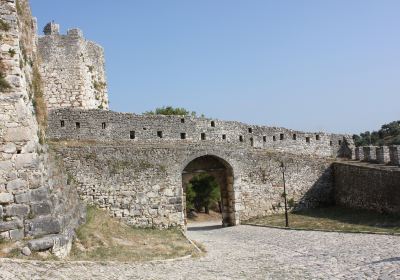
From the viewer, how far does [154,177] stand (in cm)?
2078

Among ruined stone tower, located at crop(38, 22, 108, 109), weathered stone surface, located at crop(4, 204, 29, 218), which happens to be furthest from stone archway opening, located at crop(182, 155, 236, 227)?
weathered stone surface, located at crop(4, 204, 29, 218)

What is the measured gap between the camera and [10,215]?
35.2 feet

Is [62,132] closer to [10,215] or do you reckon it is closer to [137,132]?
[137,132]

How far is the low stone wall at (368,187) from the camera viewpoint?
2098 cm

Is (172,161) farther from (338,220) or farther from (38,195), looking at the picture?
(38,195)

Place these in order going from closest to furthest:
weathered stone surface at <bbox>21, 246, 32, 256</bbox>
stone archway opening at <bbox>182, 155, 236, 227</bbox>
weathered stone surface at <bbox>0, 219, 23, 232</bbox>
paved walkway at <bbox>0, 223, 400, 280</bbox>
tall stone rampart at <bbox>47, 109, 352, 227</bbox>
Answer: paved walkway at <bbox>0, 223, 400, 280</bbox>
weathered stone surface at <bbox>21, 246, 32, 256</bbox>
weathered stone surface at <bbox>0, 219, 23, 232</bbox>
tall stone rampart at <bbox>47, 109, 352, 227</bbox>
stone archway opening at <bbox>182, 155, 236, 227</bbox>

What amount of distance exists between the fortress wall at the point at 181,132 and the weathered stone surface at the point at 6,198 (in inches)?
440

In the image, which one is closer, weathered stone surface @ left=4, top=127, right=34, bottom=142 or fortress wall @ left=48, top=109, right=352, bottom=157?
weathered stone surface @ left=4, top=127, right=34, bottom=142

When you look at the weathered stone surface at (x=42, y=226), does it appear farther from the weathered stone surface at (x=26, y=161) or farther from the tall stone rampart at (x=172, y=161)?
the tall stone rampart at (x=172, y=161)

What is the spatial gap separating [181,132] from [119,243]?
11.5m

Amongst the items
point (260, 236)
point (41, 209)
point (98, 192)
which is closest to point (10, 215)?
point (41, 209)

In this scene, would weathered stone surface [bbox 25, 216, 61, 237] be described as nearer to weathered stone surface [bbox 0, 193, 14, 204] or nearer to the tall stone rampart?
weathered stone surface [bbox 0, 193, 14, 204]

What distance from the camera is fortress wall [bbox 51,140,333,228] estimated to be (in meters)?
19.4

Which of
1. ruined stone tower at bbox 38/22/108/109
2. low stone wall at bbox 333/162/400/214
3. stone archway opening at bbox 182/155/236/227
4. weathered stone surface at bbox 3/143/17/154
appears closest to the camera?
weathered stone surface at bbox 3/143/17/154
